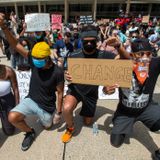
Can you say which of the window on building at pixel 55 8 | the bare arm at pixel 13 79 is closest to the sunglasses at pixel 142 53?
the bare arm at pixel 13 79

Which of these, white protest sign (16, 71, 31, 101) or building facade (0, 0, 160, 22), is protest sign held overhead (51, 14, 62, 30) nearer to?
white protest sign (16, 71, 31, 101)

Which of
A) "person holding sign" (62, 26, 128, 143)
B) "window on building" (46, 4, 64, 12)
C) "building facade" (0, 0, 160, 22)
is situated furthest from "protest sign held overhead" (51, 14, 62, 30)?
"window on building" (46, 4, 64, 12)

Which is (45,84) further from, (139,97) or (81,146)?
A: (139,97)

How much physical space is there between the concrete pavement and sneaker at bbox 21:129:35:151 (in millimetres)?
58

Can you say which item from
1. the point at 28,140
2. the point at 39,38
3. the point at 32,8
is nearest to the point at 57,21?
the point at 39,38

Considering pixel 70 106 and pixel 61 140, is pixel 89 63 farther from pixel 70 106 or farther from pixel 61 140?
pixel 61 140

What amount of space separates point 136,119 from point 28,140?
1.70 meters

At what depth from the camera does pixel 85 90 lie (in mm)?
3498

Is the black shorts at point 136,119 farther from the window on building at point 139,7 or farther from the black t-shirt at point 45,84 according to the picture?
the window on building at point 139,7

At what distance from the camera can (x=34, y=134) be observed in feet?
11.2

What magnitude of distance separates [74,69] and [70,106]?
61 cm

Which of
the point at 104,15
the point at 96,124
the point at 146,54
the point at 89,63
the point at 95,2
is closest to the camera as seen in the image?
the point at 146,54

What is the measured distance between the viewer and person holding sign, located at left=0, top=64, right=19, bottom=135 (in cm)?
319

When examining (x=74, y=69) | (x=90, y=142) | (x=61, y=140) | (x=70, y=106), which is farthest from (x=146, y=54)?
(x=61, y=140)
